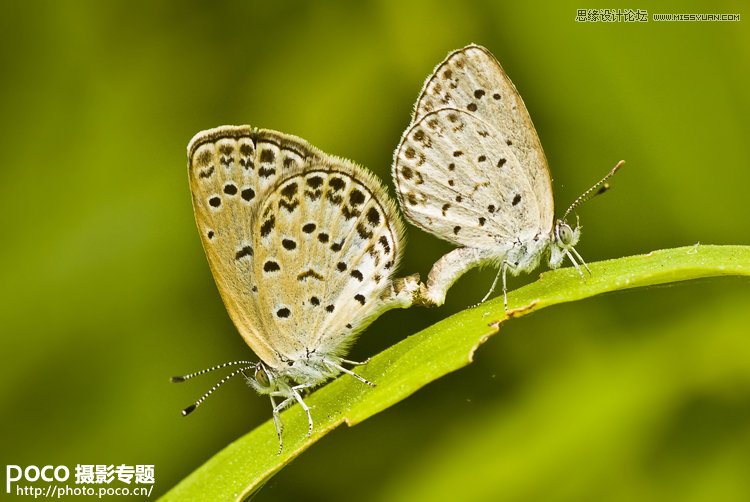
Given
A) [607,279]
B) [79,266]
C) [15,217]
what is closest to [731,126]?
[607,279]

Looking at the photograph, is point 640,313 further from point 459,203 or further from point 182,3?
point 182,3

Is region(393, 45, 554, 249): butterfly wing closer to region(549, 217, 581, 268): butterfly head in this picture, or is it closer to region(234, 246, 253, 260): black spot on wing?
region(549, 217, 581, 268): butterfly head

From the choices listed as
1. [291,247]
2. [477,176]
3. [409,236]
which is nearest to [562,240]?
[477,176]

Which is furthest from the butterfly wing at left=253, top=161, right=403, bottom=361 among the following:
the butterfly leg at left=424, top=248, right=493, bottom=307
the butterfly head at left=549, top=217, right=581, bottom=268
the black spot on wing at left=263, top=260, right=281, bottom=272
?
the butterfly head at left=549, top=217, right=581, bottom=268

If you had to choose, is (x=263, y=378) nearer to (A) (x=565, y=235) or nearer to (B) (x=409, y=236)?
(B) (x=409, y=236)

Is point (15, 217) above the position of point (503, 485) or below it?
above

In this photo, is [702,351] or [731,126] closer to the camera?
[702,351]

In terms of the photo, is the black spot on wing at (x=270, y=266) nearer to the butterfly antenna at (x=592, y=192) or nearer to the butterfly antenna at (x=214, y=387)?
the butterfly antenna at (x=214, y=387)
